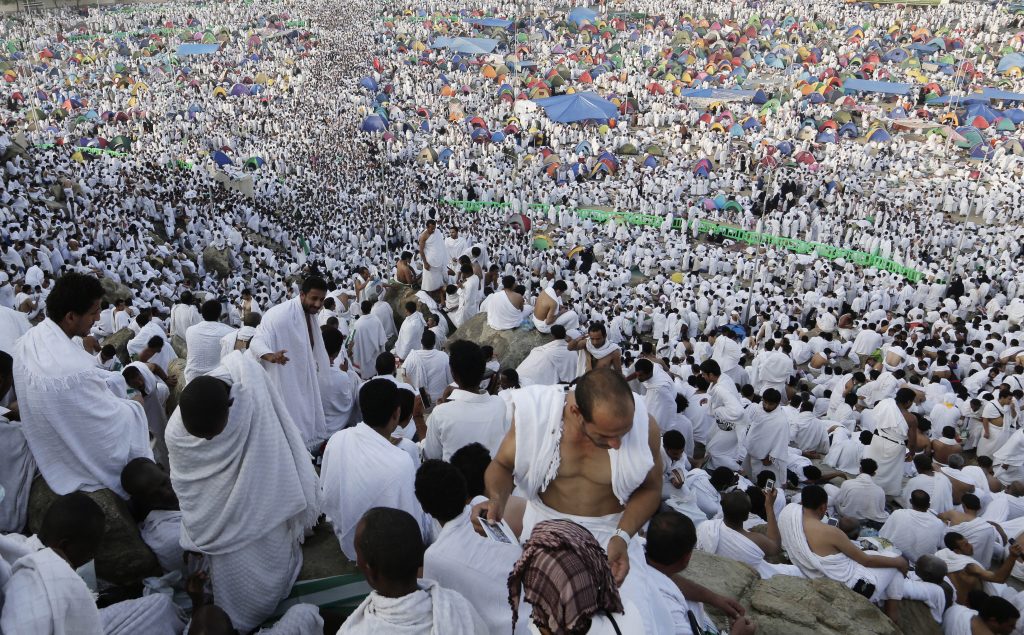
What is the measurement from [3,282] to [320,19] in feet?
128

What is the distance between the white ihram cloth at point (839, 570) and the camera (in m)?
3.35

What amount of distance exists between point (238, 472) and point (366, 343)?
3.69 meters

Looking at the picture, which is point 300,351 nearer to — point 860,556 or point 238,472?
point 238,472

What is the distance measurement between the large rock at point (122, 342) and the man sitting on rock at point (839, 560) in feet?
16.8

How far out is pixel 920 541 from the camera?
4098 millimetres

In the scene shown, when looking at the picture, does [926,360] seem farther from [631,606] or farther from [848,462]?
[631,606]

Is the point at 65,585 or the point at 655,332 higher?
the point at 65,585

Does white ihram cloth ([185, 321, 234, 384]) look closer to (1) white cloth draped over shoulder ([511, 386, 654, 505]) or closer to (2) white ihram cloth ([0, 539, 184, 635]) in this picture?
(2) white ihram cloth ([0, 539, 184, 635])

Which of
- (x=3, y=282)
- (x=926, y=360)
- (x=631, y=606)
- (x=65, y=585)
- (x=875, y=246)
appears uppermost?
(x=65, y=585)

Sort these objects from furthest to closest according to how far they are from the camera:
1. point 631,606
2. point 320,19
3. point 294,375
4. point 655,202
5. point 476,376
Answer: point 320,19 → point 655,202 → point 294,375 → point 476,376 → point 631,606

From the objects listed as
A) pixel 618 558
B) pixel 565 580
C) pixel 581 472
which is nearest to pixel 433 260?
pixel 581 472

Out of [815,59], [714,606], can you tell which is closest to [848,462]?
[714,606]

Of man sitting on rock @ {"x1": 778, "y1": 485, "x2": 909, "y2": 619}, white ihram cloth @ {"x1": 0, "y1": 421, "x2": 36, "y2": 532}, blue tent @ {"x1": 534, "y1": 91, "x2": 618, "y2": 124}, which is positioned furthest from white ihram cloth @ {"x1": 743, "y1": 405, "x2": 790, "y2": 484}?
blue tent @ {"x1": 534, "y1": 91, "x2": 618, "y2": 124}

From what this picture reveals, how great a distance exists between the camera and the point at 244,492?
93.6 inches
